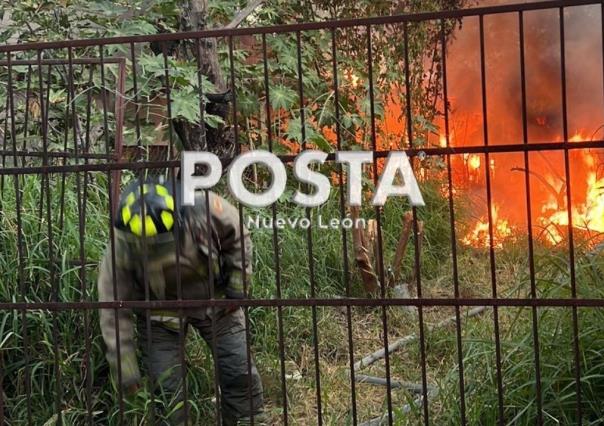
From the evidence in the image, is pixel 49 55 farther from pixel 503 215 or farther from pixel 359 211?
pixel 503 215

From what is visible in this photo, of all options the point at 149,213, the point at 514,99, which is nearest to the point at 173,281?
the point at 149,213

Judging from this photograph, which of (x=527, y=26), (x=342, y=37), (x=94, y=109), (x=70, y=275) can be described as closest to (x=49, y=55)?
(x=94, y=109)

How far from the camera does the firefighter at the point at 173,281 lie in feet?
13.0

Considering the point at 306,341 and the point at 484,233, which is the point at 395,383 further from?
the point at 484,233

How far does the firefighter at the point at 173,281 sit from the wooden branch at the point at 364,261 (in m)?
1.76

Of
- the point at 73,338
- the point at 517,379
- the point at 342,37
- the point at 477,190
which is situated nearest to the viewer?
the point at 517,379

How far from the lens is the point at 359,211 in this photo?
7.05 meters

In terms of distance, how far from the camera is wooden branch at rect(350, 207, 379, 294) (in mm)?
6195

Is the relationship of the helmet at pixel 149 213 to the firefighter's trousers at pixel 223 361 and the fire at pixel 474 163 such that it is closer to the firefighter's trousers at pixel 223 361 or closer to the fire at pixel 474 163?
the firefighter's trousers at pixel 223 361

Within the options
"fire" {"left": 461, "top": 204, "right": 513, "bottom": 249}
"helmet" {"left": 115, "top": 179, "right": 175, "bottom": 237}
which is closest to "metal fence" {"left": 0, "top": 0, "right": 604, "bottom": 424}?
"helmet" {"left": 115, "top": 179, "right": 175, "bottom": 237}

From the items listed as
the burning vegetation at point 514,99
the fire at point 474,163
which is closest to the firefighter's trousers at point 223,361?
the burning vegetation at point 514,99

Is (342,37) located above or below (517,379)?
above

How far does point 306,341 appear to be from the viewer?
561 cm

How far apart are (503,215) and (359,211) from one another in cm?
188
